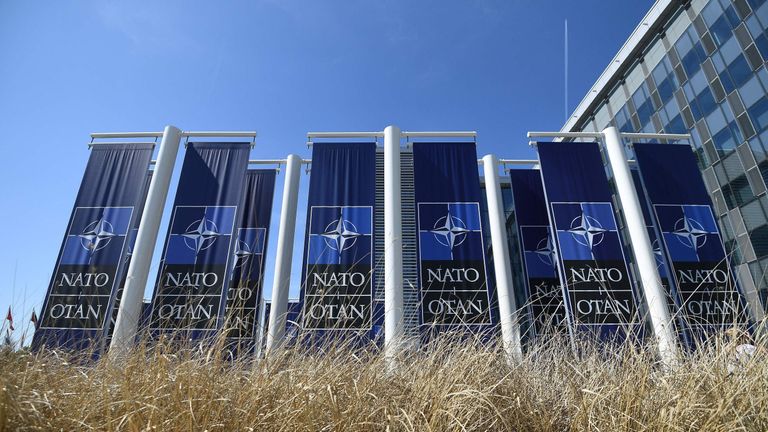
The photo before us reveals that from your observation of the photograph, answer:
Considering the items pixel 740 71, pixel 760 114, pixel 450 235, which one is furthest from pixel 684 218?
pixel 740 71

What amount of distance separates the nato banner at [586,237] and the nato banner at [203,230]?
8.36 meters

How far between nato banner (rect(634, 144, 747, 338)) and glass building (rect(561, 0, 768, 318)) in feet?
16.0

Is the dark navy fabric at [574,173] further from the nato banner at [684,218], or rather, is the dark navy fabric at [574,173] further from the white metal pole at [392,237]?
the white metal pole at [392,237]

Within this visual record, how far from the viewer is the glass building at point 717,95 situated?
1686 centimetres

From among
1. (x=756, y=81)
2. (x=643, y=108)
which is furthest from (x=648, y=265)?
(x=643, y=108)

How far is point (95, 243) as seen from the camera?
35.2 ft

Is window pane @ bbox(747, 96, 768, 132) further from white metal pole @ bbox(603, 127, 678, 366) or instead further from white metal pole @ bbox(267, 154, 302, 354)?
white metal pole @ bbox(267, 154, 302, 354)

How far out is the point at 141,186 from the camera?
11.6 meters

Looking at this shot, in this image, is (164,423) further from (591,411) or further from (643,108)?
(643,108)

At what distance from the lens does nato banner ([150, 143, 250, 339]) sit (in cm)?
1023

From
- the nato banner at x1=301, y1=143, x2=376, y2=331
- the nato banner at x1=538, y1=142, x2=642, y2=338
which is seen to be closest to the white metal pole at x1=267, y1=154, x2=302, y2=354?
the nato banner at x1=301, y1=143, x2=376, y2=331

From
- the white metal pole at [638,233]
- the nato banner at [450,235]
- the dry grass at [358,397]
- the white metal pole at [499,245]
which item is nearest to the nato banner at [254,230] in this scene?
the nato banner at [450,235]

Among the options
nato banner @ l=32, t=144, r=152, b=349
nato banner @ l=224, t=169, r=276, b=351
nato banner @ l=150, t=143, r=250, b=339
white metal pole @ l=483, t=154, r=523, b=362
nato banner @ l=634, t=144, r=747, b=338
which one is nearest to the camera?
nato banner @ l=32, t=144, r=152, b=349

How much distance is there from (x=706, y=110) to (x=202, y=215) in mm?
21776
